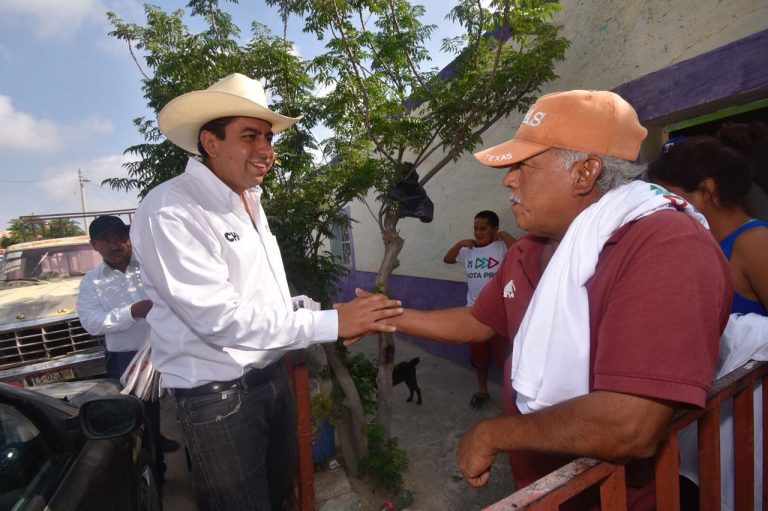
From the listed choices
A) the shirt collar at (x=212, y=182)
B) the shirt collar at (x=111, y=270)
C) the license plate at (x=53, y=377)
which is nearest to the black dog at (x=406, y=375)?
the shirt collar at (x=111, y=270)

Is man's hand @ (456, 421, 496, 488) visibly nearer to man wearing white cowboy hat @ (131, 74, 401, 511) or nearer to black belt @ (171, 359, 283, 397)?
man wearing white cowboy hat @ (131, 74, 401, 511)

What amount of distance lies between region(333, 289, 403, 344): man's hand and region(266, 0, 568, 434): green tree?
1.30m

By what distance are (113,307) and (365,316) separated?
2634 millimetres

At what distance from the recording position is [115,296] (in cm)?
351

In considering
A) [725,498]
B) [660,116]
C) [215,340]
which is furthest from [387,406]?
[660,116]

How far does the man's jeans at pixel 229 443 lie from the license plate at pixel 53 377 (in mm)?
3707

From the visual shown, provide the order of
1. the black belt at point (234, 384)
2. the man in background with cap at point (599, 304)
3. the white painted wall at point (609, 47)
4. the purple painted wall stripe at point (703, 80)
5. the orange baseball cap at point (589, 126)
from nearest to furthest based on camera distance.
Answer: the man in background with cap at point (599, 304)
the orange baseball cap at point (589, 126)
the black belt at point (234, 384)
the purple painted wall stripe at point (703, 80)
the white painted wall at point (609, 47)

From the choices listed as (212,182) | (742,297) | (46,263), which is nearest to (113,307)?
(212,182)

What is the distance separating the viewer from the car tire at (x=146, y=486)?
1938 millimetres

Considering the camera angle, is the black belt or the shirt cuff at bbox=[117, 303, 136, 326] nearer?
the black belt

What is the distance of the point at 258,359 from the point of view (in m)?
1.96

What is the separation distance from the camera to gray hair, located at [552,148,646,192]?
1303mm

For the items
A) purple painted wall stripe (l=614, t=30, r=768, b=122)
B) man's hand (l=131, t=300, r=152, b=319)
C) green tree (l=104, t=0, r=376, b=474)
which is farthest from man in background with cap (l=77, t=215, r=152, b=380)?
purple painted wall stripe (l=614, t=30, r=768, b=122)

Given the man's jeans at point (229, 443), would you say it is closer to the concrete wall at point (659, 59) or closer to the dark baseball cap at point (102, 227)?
the dark baseball cap at point (102, 227)
